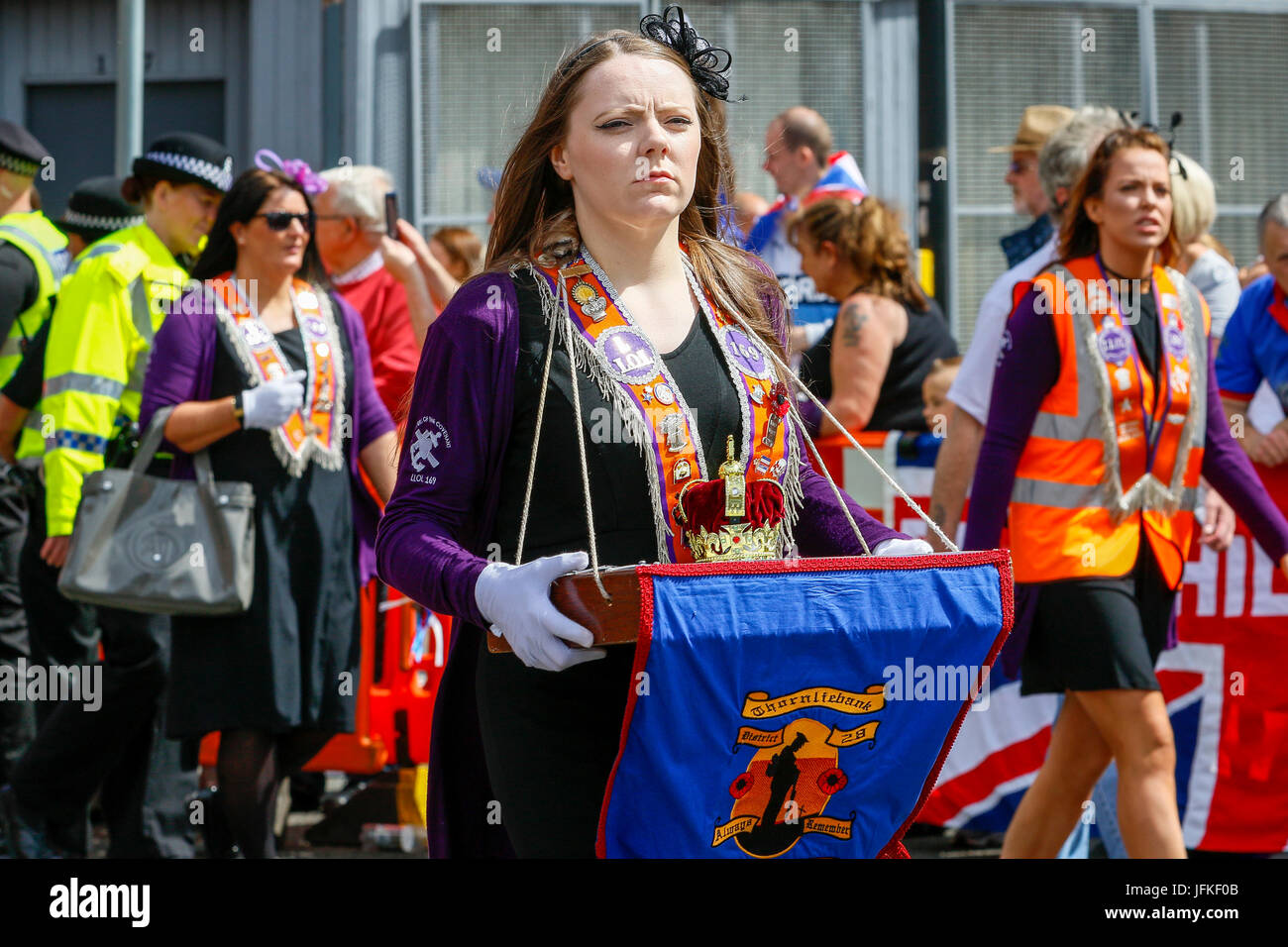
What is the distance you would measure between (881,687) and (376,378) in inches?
179

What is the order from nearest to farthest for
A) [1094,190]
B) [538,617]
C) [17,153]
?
[538,617]
[1094,190]
[17,153]

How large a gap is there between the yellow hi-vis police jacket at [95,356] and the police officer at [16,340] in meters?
0.64

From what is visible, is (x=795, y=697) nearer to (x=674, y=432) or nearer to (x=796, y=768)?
(x=796, y=768)

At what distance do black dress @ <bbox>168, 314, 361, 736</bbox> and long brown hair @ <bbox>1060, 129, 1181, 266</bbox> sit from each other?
2.24 meters

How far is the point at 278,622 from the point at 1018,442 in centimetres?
216

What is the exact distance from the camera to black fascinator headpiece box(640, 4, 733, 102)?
2.95 metres

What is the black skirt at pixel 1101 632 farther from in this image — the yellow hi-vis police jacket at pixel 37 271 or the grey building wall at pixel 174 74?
the grey building wall at pixel 174 74

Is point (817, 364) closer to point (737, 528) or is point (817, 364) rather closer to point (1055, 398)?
point (1055, 398)

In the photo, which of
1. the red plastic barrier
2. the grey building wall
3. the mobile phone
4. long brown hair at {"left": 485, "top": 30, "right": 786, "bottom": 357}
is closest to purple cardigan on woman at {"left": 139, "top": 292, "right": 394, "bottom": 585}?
the red plastic barrier

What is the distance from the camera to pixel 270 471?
518 centimetres

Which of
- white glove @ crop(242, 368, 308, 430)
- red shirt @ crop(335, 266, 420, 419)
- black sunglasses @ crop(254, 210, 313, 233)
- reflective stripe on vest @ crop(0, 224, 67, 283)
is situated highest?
reflective stripe on vest @ crop(0, 224, 67, 283)

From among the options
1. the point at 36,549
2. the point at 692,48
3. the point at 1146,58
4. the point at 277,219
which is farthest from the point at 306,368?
the point at 1146,58

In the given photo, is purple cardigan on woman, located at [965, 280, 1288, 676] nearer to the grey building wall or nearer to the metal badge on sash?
the metal badge on sash

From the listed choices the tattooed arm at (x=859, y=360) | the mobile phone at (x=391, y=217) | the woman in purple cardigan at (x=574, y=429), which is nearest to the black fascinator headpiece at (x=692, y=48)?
the woman in purple cardigan at (x=574, y=429)
